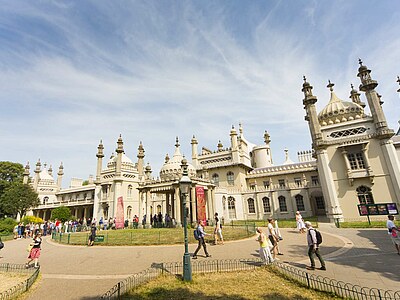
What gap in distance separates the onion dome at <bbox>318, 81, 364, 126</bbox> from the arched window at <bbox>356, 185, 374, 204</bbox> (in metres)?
8.21

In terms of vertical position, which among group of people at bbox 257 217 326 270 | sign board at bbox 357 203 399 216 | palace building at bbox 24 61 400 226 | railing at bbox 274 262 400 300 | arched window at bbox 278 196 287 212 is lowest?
railing at bbox 274 262 400 300

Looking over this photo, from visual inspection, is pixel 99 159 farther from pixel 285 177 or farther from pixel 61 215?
pixel 285 177

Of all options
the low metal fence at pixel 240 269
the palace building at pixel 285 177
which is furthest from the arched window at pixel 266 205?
the low metal fence at pixel 240 269

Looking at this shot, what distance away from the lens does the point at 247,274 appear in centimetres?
752

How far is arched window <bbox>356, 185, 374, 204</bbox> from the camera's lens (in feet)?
74.2

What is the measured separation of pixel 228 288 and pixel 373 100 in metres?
27.8

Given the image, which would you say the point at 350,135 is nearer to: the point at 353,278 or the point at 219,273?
the point at 353,278

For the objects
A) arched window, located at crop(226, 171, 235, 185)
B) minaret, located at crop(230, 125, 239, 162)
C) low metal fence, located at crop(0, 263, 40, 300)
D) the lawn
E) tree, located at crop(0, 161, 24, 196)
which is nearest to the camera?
the lawn

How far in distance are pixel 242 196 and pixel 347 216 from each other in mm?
14868

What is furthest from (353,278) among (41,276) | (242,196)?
(242,196)

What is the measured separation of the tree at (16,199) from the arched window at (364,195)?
57240 millimetres

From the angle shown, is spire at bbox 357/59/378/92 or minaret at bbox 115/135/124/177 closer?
spire at bbox 357/59/378/92

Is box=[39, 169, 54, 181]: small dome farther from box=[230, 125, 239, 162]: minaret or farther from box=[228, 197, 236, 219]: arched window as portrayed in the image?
box=[228, 197, 236, 219]: arched window

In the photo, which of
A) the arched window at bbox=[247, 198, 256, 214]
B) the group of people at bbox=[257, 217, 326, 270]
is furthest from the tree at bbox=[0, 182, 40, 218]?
the group of people at bbox=[257, 217, 326, 270]
